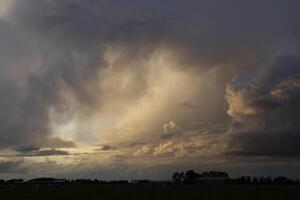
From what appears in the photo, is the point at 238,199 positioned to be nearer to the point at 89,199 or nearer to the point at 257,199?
the point at 257,199

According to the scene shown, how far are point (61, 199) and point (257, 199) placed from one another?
127 ft

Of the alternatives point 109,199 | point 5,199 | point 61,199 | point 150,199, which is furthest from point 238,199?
point 5,199

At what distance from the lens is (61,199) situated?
95.5 meters

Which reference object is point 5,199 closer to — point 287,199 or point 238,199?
point 238,199

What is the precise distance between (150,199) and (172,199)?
4.51 m

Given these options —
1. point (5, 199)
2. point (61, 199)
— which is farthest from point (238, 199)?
→ point (5, 199)

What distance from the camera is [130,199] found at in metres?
93.8

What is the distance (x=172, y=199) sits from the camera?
91.4 meters

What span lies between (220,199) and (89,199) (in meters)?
25.7

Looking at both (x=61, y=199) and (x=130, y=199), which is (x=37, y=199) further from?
(x=130, y=199)

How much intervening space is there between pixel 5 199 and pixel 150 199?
93.6ft

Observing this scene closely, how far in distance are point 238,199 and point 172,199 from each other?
12.8 meters

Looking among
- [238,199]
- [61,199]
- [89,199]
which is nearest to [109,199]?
[89,199]

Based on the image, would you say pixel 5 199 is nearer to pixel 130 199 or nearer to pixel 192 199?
pixel 130 199
